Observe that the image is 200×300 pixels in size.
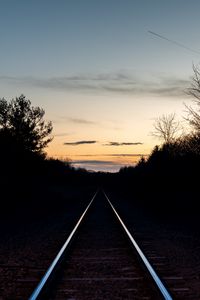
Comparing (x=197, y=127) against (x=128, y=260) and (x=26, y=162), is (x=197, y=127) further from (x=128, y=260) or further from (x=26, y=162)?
(x=128, y=260)

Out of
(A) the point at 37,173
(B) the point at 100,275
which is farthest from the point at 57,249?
(A) the point at 37,173

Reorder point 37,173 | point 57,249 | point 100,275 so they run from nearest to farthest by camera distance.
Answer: point 100,275, point 57,249, point 37,173

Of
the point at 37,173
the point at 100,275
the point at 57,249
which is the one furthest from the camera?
the point at 37,173

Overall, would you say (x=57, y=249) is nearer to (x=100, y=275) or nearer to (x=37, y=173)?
(x=100, y=275)

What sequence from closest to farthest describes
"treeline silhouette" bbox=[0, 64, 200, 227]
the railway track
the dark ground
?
the railway track < the dark ground < "treeline silhouette" bbox=[0, 64, 200, 227]

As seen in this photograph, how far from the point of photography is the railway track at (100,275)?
6398 millimetres

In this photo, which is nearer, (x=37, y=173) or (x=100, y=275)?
(x=100, y=275)

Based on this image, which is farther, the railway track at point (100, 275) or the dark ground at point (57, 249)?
the dark ground at point (57, 249)

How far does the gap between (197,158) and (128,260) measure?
80.5 ft

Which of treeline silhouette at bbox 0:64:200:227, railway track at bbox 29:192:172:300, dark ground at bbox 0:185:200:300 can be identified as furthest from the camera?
treeline silhouette at bbox 0:64:200:227

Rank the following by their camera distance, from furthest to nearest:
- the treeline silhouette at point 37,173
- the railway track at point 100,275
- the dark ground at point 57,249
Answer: the treeline silhouette at point 37,173 → the dark ground at point 57,249 → the railway track at point 100,275

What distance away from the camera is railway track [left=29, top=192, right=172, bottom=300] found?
21.0 ft

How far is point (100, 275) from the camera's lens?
7898 mm

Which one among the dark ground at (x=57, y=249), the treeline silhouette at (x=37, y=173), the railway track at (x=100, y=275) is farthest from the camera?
the treeline silhouette at (x=37, y=173)
